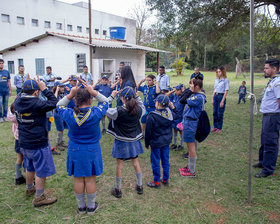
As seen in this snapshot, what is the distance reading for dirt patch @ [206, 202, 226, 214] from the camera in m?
3.34

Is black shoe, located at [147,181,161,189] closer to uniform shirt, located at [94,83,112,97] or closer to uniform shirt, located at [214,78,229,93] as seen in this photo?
uniform shirt, located at [94,83,112,97]

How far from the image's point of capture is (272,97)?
418cm

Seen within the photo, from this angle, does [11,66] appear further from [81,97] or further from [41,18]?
[81,97]

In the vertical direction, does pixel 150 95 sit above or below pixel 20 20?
below

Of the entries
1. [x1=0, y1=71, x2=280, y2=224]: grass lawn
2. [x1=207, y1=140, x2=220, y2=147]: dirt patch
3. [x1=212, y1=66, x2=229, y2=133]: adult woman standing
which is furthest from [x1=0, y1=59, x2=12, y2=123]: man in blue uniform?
[x1=212, y1=66, x2=229, y2=133]: adult woman standing

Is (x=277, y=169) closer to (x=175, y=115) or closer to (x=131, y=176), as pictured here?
(x=175, y=115)

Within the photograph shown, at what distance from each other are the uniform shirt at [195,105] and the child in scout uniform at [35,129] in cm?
230

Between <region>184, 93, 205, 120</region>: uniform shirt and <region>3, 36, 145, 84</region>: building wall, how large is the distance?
38.1 feet

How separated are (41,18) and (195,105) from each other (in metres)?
26.0

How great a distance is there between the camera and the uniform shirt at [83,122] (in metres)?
2.88

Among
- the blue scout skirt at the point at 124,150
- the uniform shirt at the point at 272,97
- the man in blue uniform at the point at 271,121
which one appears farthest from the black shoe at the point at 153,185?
the uniform shirt at the point at 272,97

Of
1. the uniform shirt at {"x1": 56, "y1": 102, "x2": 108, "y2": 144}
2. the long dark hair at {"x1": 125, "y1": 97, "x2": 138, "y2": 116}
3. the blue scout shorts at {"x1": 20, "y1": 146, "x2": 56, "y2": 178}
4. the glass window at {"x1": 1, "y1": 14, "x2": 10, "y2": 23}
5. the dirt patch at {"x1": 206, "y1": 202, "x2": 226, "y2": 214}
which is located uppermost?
the glass window at {"x1": 1, "y1": 14, "x2": 10, "y2": 23}

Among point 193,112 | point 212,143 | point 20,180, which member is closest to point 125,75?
point 193,112

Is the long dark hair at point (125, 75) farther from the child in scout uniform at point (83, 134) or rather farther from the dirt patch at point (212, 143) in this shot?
the dirt patch at point (212, 143)
